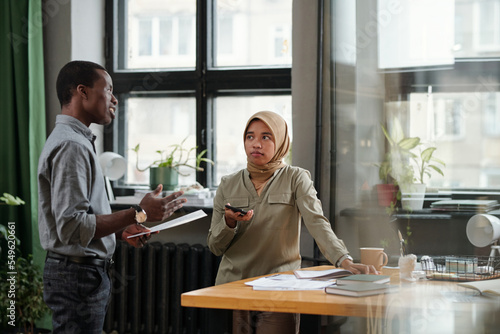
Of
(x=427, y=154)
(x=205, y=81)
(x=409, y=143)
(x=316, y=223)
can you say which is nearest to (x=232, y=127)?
(x=205, y=81)

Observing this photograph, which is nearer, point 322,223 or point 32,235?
point 322,223

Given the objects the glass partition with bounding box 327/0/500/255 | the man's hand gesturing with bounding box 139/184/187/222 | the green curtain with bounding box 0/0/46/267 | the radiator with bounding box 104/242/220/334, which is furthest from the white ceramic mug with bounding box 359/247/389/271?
the green curtain with bounding box 0/0/46/267

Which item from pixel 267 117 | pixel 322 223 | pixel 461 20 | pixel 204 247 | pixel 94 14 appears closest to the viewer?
pixel 461 20

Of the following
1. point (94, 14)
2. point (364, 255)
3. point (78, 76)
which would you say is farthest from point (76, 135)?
point (94, 14)

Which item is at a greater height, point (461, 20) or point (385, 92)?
point (461, 20)

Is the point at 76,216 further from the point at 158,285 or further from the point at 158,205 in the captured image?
the point at 158,285

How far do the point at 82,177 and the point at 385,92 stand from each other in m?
0.99

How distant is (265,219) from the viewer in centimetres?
233

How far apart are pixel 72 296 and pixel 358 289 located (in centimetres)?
87

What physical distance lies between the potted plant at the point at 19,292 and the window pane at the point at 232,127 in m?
1.16

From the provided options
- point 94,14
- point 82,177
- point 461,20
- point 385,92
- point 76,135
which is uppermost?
point 94,14

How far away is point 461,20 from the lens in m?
1.55

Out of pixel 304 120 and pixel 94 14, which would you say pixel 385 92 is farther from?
pixel 94 14

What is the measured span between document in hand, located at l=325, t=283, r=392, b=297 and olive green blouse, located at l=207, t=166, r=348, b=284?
489mm
